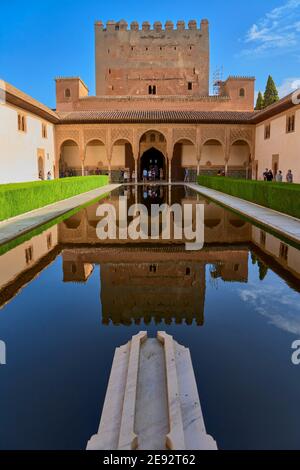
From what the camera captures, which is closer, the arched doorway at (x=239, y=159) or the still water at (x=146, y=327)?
the still water at (x=146, y=327)

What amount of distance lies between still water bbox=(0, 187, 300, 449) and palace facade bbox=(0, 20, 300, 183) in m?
14.1

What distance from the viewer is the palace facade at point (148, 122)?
21953mm

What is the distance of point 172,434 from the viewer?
2.27 m

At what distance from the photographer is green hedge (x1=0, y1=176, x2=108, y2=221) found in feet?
35.5

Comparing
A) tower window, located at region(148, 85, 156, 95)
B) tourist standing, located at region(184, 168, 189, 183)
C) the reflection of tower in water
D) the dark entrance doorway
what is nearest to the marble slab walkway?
the reflection of tower in water

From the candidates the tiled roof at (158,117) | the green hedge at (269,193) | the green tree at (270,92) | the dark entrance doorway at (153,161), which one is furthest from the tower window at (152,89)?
the green hedge at (269,193)

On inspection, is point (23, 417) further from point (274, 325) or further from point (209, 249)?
point (209, 249)

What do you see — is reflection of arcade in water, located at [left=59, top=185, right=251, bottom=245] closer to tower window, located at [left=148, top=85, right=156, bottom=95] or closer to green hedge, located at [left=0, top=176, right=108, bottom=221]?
green hedge, located at [left=0, top=176, right=108, bottom=221]

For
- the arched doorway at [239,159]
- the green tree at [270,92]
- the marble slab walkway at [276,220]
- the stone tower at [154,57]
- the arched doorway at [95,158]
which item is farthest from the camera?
the green tree at [270,92]

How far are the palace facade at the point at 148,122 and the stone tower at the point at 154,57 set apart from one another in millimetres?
98

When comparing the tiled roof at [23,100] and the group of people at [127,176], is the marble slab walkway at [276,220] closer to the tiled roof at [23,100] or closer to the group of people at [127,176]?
the tiled roof at [23,100]

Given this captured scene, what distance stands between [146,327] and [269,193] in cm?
978

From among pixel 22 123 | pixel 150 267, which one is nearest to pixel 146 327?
pixel 150 267

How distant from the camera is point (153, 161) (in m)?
37.3
